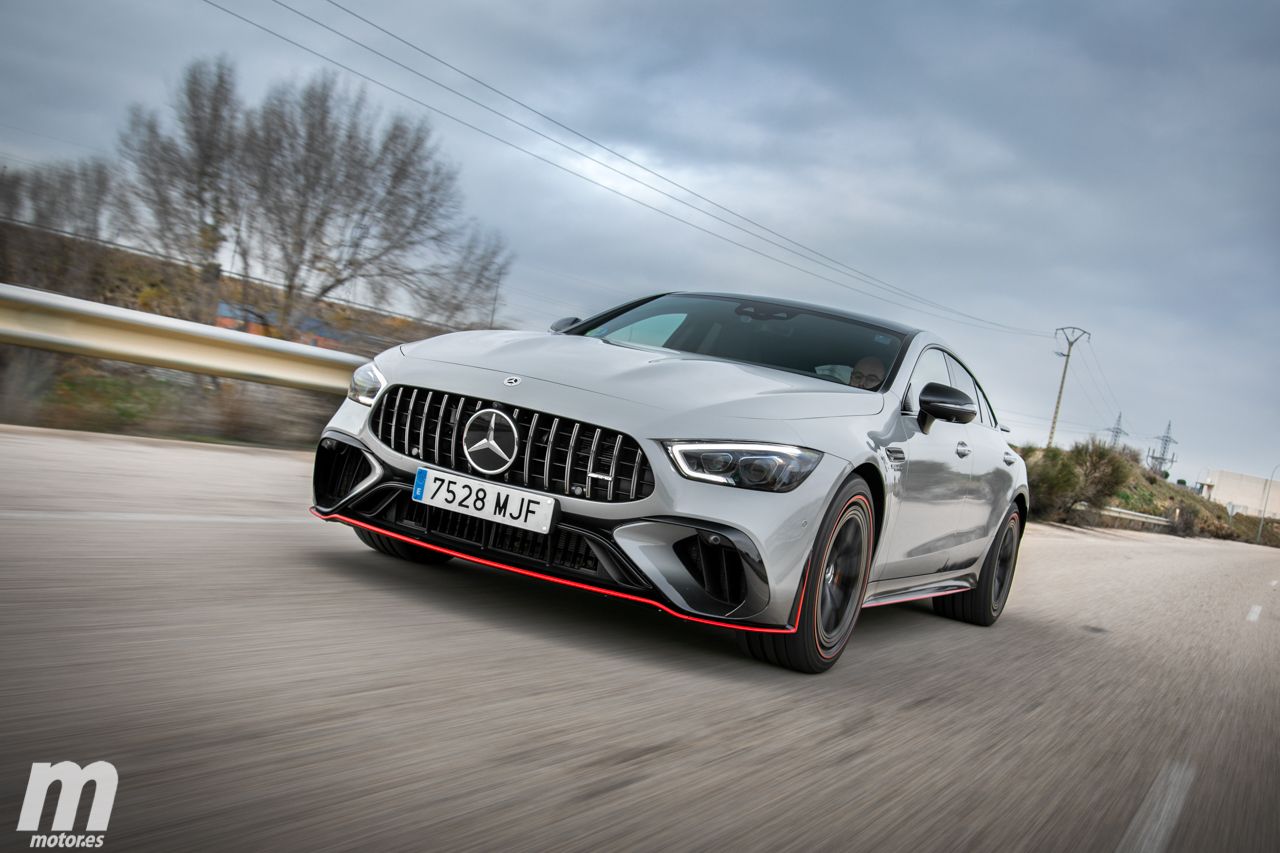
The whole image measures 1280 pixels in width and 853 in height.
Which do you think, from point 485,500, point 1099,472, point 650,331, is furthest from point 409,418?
point 1099,472

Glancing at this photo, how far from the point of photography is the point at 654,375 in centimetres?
413

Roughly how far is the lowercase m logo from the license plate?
173cm

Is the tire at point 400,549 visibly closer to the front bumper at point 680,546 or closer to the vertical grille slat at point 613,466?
the front bumper at point 680,546

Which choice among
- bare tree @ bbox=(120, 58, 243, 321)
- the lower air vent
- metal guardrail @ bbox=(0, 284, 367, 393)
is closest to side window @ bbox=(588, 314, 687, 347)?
the lower air vent

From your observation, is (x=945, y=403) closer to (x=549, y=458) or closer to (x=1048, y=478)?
(x=549, y=458)

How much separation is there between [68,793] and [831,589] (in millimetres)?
2783

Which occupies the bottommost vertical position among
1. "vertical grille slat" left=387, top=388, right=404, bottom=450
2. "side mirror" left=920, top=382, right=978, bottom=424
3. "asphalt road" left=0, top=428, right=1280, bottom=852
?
"asphalt road" left=0, top=428, right=1280, bottom=852

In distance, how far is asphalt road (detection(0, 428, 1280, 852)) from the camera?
7.45 ft

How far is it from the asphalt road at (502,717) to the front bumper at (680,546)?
26 cm

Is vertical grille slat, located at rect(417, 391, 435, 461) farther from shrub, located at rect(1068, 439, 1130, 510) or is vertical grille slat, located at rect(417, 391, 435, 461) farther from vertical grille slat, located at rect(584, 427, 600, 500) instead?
shrub, located at rect(1068, 439, 1130, 510)

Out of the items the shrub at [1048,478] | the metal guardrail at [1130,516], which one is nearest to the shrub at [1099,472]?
the metal guardrail at [1130,516]

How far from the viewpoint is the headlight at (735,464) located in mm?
3730

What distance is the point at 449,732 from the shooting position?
277 cm

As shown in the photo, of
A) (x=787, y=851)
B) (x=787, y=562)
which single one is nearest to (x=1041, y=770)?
(x=787, y=562)
